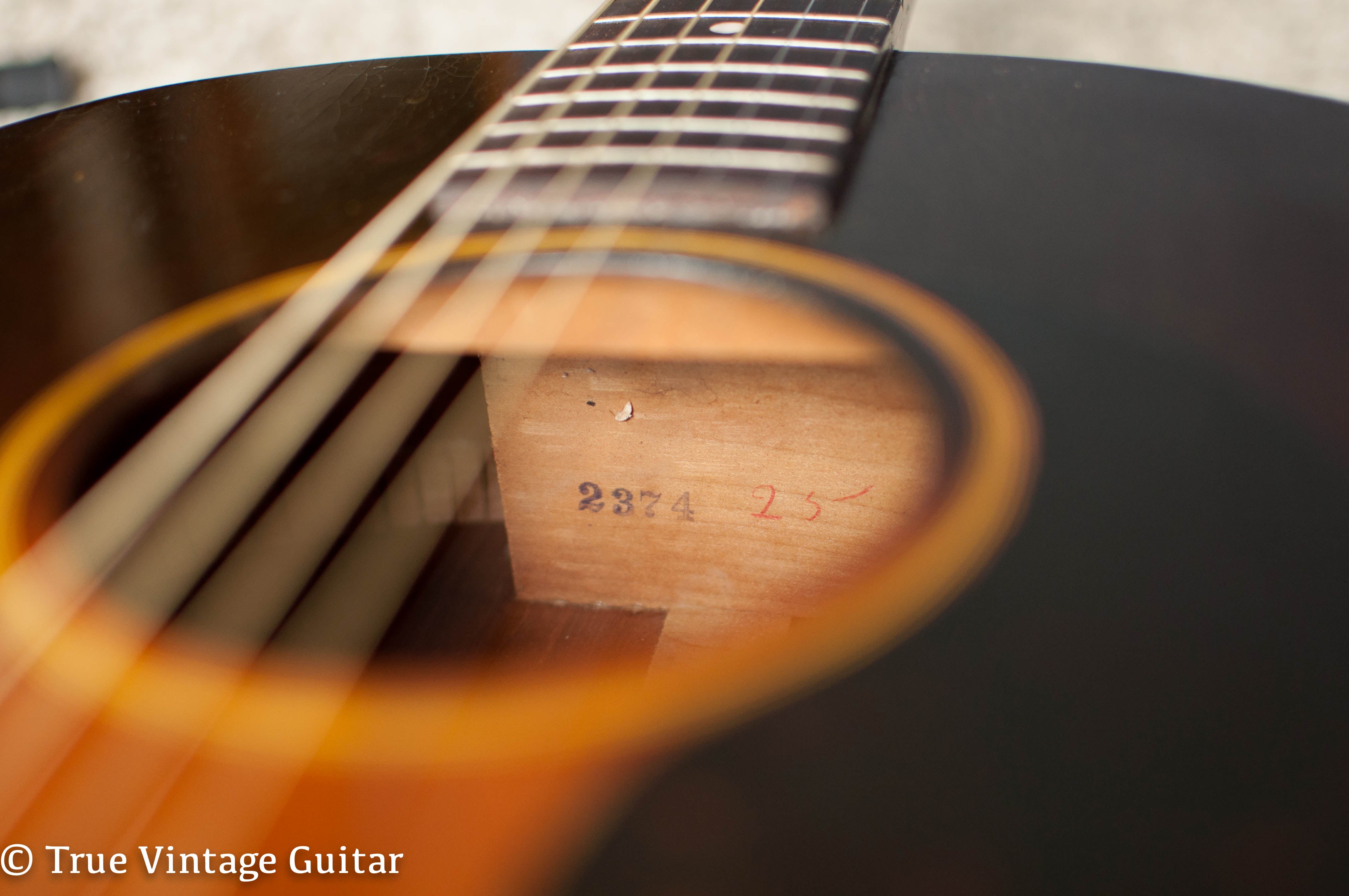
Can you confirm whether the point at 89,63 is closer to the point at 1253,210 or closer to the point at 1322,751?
the point at 1253,210

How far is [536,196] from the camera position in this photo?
0.50 m

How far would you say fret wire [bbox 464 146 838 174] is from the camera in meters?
0.50

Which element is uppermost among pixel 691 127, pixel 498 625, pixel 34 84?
pixel 34 84

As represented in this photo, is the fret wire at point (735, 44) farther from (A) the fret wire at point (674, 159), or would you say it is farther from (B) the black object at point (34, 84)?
(B) the black object at point (34, 84)

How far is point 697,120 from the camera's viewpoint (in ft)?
1.78

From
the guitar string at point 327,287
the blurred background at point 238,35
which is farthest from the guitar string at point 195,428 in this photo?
the blurred background at point 238,35

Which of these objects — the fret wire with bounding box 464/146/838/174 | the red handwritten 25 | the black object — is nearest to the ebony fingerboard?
the fret wire with bounding box 464/146/838/174

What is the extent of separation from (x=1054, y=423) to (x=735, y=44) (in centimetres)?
42

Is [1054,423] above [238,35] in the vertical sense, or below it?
below

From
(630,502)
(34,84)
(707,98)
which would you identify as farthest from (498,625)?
(34,84)

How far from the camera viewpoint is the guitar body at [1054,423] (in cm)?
21

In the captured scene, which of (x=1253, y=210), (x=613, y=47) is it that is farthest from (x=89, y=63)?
(x=1253, y=210)

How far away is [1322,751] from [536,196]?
41 cm

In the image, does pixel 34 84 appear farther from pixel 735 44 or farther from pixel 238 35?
pixel 735 44
